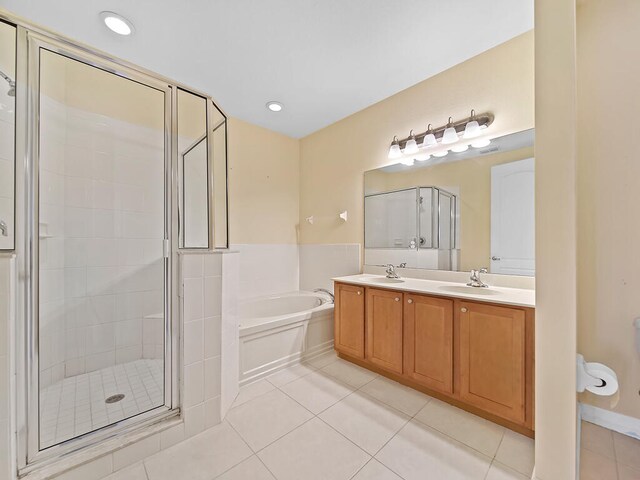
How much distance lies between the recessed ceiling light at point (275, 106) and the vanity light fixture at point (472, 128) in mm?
1806

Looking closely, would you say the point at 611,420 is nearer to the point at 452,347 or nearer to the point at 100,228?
the point at 452,347

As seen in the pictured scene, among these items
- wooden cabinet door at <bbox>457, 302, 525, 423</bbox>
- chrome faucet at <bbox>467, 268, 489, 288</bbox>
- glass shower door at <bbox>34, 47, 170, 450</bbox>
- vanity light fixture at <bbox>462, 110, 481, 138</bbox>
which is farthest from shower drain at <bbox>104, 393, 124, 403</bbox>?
vanity light fixture at <bbox>462, 110, 481, 138</bbox>

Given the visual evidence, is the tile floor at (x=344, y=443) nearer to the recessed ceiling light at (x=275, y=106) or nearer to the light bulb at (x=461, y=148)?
the light bulb at (x=461, y=148)

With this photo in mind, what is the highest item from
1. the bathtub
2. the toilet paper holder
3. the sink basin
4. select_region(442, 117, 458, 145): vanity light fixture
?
select_region(442, 117, 458, 145): vanity light fixture

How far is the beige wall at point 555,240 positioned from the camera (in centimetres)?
100

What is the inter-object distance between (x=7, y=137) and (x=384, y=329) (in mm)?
2616

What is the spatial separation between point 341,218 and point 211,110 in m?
1.76

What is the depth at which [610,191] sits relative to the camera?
147cm

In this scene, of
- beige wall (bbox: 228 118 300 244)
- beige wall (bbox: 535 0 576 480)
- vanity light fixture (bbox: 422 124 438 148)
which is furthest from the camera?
beige wall (bbox: 228 118 300 244)

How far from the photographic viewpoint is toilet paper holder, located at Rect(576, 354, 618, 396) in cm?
104

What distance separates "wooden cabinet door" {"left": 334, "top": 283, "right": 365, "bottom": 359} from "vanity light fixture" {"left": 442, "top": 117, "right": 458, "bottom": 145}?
145 cm

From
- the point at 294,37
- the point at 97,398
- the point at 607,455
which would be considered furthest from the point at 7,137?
the point at 607,455

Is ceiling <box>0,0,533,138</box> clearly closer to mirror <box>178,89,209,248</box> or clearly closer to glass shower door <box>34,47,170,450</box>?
glass shower door <box>34,47,170,450</box>

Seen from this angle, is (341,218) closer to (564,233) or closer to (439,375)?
(439,375)
